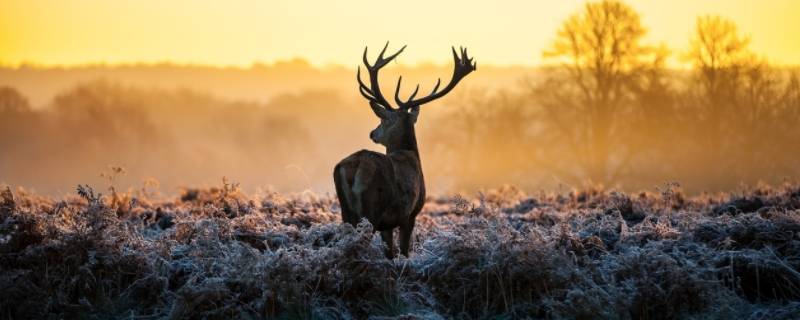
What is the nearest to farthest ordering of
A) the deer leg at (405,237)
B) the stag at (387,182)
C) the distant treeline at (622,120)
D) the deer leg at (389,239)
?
the stag at (387,182)
the deer leg at (389,239)
the deer leg at (405,237)
the distant treeline at (622,120)

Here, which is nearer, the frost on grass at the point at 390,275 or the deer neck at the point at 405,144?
the frost on grass at the point at 390,275

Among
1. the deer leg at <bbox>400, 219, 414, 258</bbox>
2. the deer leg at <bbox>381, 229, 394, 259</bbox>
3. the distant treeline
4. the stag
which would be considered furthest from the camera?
the distant treeline

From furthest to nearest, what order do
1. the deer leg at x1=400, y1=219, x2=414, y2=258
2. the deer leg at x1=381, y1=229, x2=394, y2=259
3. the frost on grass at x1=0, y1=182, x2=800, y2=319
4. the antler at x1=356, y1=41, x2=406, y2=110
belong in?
the antler at x1=356, y1=41, x2=406, y2=110
the deer leg at x1=400, y1=219, x2=414, y2=258
the deer leg at x1=381, y1=229, x2=394, y2=259
the frost on grass at x1=0, y1=182, x2=800, y2=319

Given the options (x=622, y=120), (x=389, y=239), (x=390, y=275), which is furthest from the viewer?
(x=622, y=120)

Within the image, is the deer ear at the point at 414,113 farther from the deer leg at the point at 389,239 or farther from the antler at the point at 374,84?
the deer leg at the point at 389,239

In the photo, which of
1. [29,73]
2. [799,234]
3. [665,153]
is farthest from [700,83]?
[29,73]

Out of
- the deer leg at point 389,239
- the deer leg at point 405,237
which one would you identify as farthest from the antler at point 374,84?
the deer leg at point 389,239

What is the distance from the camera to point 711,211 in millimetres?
14328

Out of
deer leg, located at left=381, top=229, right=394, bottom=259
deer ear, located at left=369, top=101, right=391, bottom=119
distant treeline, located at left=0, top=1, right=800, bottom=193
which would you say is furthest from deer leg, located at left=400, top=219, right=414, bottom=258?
distant treeline, located at left=0, top=1, right=800, bottom=193

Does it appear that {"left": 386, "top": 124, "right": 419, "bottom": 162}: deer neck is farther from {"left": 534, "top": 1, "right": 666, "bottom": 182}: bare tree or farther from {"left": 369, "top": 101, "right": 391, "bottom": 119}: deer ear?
{"left": 534, "top": 1, "right": 666, "bottom": 182}: bare tree

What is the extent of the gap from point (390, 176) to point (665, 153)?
93.4ft

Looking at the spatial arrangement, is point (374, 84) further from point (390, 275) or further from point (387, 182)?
point (390, 275)

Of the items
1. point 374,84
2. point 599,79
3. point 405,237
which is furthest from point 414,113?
point 599,79

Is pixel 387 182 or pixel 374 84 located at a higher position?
pixel 374 84
